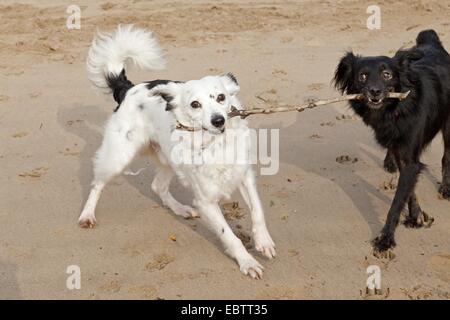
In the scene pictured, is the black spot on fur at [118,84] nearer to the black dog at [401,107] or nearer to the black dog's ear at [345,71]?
the black dog's ear at [345,71]

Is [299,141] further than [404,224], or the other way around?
[299,141]

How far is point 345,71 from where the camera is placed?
14.8 ft

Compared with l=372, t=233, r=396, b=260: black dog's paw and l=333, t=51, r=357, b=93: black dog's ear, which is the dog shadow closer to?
l=372, t=233, r=396, b=260: black dog's paw

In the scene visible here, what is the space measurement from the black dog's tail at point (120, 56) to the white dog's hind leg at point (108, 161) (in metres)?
0.42

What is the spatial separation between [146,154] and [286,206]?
54.4 inches

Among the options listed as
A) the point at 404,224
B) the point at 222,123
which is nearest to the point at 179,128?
the point at 222,123

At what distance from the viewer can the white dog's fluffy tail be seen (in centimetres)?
511

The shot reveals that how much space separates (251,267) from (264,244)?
0.66ft

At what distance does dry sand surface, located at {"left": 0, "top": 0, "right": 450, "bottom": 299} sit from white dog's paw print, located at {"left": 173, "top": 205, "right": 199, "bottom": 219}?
0.25 feet

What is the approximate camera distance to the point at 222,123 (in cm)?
369

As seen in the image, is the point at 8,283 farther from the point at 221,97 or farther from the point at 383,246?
the point at 383,246

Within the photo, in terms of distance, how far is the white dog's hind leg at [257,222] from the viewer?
3.99m

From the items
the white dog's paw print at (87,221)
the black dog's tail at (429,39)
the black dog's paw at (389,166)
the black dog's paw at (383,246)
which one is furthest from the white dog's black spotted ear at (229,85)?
the black dog's paw at (389,166)
